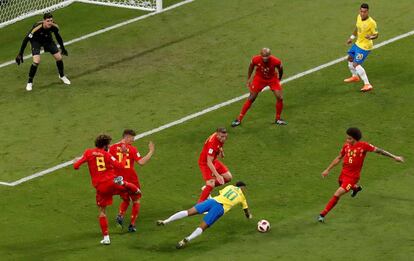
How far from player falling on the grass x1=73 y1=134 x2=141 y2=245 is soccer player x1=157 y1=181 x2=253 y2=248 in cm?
106

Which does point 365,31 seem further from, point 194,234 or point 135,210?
point 194,234

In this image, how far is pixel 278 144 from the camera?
30.4 m

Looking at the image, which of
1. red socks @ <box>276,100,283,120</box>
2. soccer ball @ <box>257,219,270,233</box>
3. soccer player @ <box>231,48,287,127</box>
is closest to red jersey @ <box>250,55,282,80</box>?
soccer player @ <box>231,48,287,127</box>

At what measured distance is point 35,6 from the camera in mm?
39688

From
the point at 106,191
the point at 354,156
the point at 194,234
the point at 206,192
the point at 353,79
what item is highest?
the point at 106,191

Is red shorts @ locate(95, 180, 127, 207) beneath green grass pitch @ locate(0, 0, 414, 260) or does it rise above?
above

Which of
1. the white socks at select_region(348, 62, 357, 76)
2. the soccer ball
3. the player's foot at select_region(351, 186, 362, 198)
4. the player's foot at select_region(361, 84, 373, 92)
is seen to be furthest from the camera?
the white socks at select_region(348, 62, 357, 76)

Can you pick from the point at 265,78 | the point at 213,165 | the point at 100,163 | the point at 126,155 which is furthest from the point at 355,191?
the point at 100,163

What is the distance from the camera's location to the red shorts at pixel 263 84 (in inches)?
1214

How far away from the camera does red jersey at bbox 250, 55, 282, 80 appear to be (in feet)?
99.9

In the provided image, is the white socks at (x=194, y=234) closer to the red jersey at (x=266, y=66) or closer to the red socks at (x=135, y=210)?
the red socks at (x=135, y=210)

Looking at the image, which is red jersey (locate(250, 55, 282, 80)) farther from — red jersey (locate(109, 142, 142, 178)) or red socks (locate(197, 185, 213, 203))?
red jersey (locate(109, 142, 142, 178))

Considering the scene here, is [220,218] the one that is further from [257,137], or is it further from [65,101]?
[65,101]

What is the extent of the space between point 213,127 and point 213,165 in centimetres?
511
